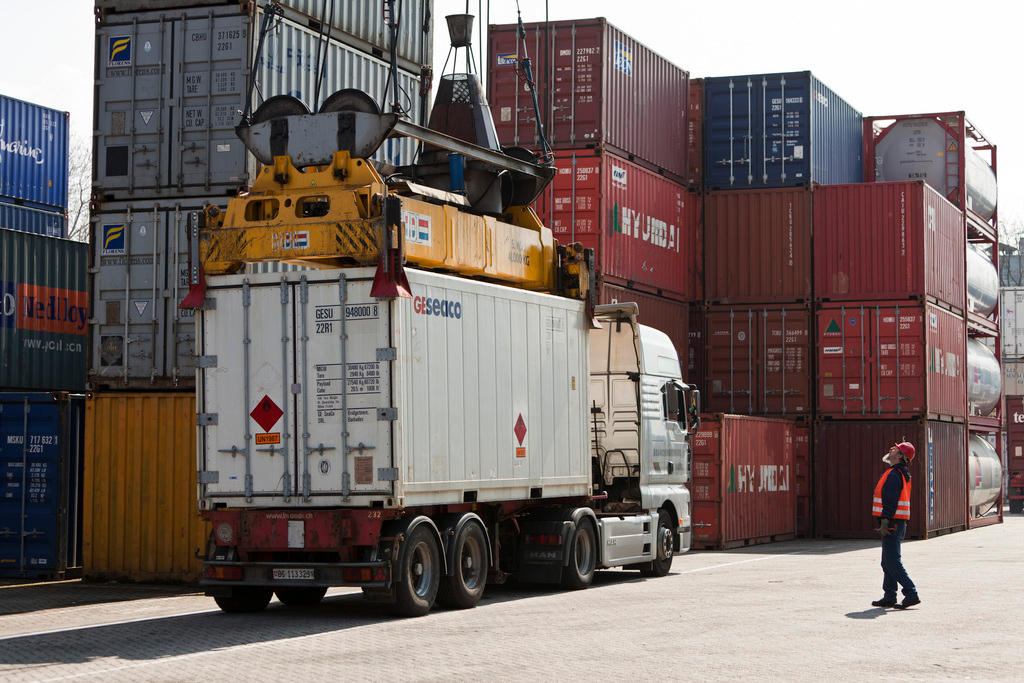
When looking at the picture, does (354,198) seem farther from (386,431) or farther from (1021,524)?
(1021,524)

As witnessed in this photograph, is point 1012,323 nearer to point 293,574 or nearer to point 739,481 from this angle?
point 739,481

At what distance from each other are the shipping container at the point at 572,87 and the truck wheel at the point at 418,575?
13.9 metres

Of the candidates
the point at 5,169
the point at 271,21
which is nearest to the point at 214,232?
the point at 271,21

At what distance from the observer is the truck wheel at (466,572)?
566 inches

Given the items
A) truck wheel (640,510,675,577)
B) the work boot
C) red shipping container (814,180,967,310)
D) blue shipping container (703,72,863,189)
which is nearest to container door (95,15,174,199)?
truck wheel (640,510,675,577)

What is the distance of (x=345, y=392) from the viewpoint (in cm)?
1359

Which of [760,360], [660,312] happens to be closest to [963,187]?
[760,360]

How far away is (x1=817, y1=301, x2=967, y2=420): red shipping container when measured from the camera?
29.6m

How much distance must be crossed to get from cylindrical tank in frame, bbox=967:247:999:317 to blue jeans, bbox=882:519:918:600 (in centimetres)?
2108

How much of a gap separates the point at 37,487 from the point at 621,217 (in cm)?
1247

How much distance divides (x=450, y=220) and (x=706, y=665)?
6.41 meters

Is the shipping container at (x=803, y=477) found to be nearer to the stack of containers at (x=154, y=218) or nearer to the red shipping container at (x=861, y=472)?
the red shipping container at (x=861, y=472)

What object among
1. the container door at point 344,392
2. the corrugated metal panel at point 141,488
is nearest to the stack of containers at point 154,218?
the corrugated metal panel at point 141,488

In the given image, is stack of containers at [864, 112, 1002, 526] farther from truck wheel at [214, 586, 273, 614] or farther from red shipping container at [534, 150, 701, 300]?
truck wheel at [214, 586, 273, 614]
